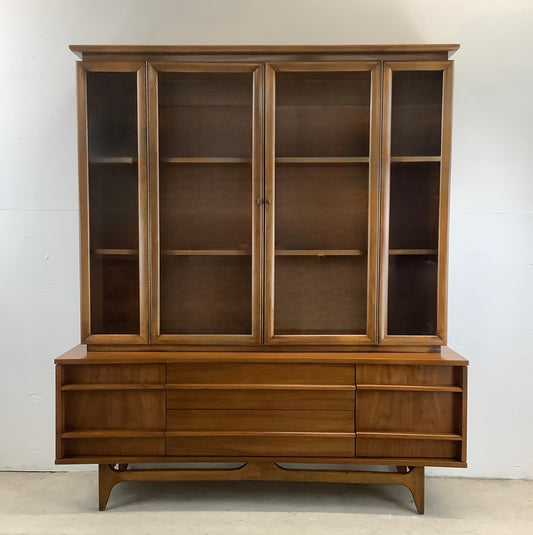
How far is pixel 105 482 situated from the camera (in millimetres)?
2277

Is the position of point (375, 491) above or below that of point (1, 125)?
below

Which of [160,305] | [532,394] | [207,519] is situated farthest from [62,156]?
[532,394]

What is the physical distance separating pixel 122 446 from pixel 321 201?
129 centimetres

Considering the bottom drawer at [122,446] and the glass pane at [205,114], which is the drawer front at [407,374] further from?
the glass pane at [205,114]

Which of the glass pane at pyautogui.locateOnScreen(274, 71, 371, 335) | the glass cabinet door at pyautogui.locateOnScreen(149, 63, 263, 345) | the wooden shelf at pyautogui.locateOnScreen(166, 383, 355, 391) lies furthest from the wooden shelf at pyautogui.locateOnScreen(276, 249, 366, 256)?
the wooden shelf at pyautogui.locateOnScreen(166, 383, 355, 391)

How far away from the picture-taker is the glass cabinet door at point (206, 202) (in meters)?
2.22

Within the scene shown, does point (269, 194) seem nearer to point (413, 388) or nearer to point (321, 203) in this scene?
point (321, 203)

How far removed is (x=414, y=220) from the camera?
222cm

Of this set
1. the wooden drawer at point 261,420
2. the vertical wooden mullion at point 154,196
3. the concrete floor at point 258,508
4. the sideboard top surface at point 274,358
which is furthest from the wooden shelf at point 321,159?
the concrete floor at point 258,508

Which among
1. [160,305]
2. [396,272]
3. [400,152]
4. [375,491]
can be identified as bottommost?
[375,491]

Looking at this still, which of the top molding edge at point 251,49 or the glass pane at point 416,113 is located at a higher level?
the top molding edge at point 251,49

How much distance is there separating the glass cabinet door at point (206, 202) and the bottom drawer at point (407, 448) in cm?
62

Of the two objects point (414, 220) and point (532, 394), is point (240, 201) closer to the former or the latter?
point (414, 220)

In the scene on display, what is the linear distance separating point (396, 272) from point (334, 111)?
710 mm
